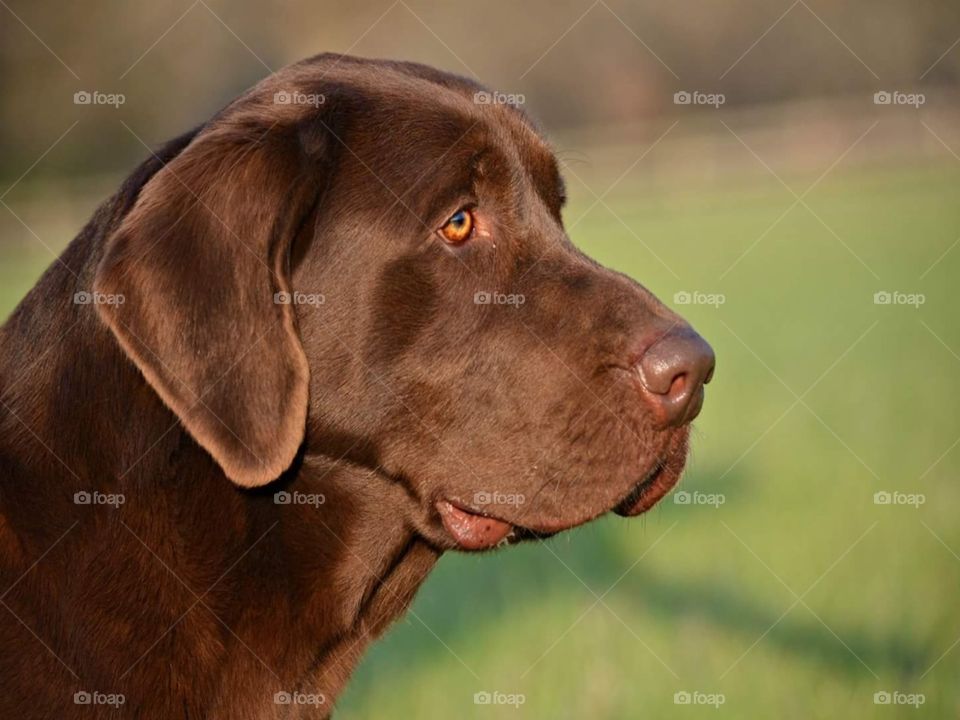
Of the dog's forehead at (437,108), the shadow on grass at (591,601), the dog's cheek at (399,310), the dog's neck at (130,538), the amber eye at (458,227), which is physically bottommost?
the shadow on grass at (591,601)

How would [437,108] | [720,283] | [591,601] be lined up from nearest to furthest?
1. [437,108]
2. [591,601]
3. [720,283]

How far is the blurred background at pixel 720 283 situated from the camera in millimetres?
5004

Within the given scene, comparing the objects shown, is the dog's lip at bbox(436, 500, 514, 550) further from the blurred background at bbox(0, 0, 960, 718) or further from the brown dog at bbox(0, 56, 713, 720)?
the blurred background at bbox(0, 0, 960, 718)

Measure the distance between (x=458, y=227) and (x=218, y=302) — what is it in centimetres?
70

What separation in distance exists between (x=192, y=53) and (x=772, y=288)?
13.0m

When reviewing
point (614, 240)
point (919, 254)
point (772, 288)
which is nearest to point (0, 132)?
point (614, 240)

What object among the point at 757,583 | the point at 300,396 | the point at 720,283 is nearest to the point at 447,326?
the point at 300,396

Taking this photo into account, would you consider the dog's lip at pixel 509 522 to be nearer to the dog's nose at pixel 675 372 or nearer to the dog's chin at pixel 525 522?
the dog's chin at pixel 525 522

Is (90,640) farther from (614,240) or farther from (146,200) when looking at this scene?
(614,240)

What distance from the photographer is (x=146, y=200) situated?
2.78 m

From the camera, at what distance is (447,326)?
310cm

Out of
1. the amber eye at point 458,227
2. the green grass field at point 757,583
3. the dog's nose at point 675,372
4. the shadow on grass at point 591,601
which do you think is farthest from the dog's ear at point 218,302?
the shadow on grass at point 591,601

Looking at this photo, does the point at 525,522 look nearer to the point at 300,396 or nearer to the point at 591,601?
the point at 300,396

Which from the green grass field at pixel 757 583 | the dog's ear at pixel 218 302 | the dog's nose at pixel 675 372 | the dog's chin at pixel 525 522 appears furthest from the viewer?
the green grass field at pixel 757 583
